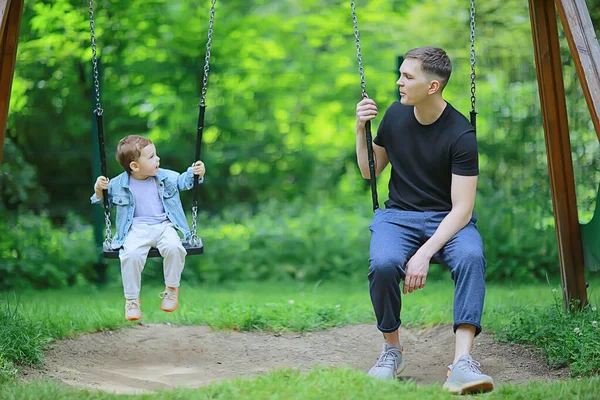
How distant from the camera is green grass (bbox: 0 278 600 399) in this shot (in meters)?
3.79

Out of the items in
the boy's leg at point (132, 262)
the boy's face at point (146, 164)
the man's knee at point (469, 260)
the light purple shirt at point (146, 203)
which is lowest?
the boy's leg at point (132, 262)

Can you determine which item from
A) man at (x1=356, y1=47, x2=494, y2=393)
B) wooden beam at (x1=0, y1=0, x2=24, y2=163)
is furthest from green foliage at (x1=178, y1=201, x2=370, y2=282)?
man at (x1=356, y1=47, x2=494, y2=393)

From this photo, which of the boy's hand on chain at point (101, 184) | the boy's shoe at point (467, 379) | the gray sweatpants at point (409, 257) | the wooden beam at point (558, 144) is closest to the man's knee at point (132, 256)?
the boy's hand on chain at point (101, 184)

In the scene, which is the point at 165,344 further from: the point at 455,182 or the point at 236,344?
the point at 455,182

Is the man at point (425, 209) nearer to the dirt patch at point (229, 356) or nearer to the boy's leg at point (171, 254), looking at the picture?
the dirt patch at point (229, 356)

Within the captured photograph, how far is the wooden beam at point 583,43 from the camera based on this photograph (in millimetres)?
4254

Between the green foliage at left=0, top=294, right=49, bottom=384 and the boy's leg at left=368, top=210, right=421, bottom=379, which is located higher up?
the boy's leg at left=368, top=210, right=421, bottom=379

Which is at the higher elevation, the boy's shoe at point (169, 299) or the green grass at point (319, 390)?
the boy's shoe at point (169, 299)

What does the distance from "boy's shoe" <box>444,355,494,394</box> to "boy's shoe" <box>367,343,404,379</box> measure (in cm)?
34

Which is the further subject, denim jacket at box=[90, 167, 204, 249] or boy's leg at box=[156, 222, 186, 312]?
denim jacket at box=[90, 167, 204, 249]

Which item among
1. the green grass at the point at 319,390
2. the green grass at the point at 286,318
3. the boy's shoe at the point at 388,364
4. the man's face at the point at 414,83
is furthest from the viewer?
the man's face at the point at 414,83

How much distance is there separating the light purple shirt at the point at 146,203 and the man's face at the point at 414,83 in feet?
5.40

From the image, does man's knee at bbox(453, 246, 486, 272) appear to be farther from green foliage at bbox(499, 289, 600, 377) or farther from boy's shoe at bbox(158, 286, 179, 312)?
boy's shoe at bbox(158, 286, 179, 312)

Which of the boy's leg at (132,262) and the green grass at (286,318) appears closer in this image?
the green grass at (286,318)
